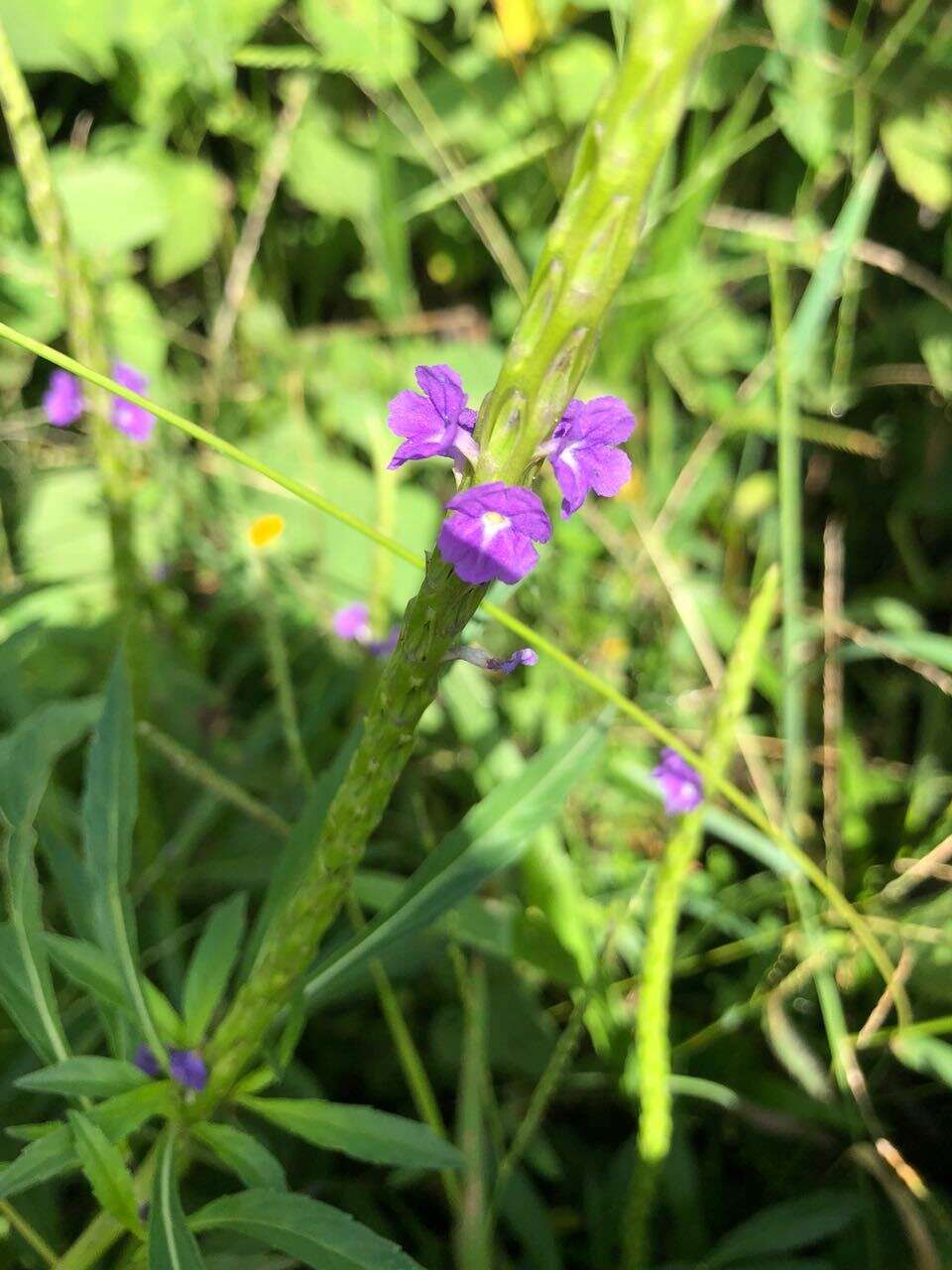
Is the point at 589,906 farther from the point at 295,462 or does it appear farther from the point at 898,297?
the point at 898,297

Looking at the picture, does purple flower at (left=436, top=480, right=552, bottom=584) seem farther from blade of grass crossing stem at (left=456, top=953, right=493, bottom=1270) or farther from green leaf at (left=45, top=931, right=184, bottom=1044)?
blade of grass crossing stem at (left=456, top=953, right=493, bottom=1270)

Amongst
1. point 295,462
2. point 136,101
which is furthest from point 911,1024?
point 136,101

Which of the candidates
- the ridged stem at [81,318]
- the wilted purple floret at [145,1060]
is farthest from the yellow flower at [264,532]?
the wilted purple floret at [145,1060]

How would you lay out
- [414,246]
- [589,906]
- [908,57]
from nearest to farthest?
[589,906] < [908,57] < [414,246]

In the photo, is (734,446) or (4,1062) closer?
(4,1062)

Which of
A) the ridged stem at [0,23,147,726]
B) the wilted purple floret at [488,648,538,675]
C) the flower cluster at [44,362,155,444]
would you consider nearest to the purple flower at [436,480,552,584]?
the wilted purple floret at [488,648,538,675]

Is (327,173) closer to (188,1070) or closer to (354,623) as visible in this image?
(354,623)

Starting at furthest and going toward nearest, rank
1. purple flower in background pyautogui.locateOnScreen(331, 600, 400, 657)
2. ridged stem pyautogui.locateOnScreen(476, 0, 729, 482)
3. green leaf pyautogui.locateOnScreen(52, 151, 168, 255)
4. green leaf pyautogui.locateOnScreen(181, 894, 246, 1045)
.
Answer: green leaf pyautogui.locateOnScreen(52, 151, 168, 255) < purple flower in background pyautogui.locateOnScreen(331, 600, 400, 657) < green leaf pyautogui.locateOnScreen(181, 894, 246, 1045) < ridged stem pyautogui.locateOnScreen(476, 0, 729, 482)
